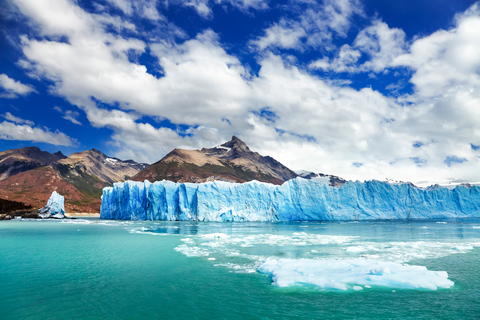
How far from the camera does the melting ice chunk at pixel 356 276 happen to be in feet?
31.1

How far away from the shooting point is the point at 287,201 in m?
53.7

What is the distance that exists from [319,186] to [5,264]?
47841 mm

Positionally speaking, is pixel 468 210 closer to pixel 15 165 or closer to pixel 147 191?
pixel 147 191

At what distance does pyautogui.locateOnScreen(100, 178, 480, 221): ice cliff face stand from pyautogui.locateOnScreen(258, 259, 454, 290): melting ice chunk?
39.5 metres

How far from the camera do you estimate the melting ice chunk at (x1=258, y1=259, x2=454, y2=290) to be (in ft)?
31.1

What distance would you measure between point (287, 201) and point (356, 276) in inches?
1729

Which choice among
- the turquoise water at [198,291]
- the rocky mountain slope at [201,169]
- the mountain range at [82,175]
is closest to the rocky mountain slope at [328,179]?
the mountain range at [82,175]

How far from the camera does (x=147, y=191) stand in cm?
5328

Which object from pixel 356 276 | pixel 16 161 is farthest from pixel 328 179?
pixel 16 161

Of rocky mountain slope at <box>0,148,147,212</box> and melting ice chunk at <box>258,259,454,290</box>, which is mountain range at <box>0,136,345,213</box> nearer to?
rocky mountain slope at <box>0,148,147,212</box>

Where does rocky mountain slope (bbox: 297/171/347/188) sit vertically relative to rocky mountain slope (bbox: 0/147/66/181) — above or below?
below

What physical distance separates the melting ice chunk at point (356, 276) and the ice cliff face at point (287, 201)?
3945cm

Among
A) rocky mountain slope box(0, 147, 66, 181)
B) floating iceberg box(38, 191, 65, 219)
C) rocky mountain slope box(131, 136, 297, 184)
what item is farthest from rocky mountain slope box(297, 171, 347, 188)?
rocky mountain slope box(0, 147, 66, 181)

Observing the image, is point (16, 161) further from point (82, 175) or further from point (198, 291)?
point (198, 291)
